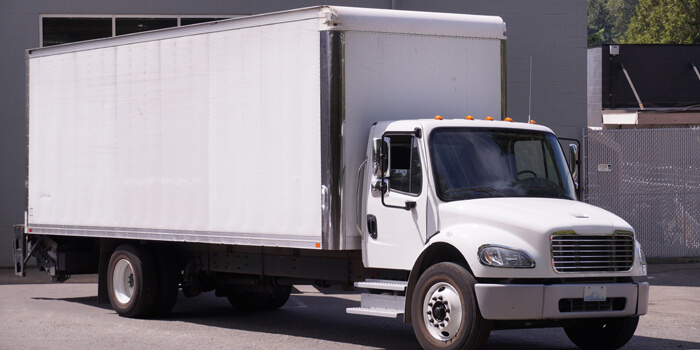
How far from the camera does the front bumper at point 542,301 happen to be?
30.9ft

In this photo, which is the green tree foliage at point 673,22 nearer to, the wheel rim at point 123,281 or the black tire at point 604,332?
the wheel rim at point 123,281

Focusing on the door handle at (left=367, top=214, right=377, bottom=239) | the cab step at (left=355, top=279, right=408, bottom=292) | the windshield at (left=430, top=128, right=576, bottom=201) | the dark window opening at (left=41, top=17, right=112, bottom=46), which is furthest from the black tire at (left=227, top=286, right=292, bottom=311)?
the dark window opening at (left=41, top=17, right=112, bottom=46)

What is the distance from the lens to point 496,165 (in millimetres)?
10719

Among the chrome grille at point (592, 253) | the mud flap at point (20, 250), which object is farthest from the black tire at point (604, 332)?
the mud flap at point (20, 250)

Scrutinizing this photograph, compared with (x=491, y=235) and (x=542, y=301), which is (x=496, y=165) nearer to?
(x=491, y=235)

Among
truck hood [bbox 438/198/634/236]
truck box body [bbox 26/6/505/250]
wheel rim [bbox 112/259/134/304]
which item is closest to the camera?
truck hood [bbox 438/198/634/236]

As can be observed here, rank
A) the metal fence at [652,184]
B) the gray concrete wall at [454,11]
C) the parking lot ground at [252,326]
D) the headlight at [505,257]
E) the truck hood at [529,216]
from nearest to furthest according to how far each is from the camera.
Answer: the headlight at [505,257]
the truck hood at [529,216]
the parking lot ground at [252,326]
the gray concrete wall at [454,11]
the metal fence at [652,184]

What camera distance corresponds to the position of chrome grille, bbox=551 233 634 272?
9617mm

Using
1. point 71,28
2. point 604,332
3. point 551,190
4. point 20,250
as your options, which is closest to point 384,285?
point 551,190

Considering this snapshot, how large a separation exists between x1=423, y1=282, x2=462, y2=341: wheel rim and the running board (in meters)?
0.51

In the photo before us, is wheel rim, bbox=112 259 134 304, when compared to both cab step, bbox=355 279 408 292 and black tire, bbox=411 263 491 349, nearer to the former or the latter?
cab step, bbox=355 279 408 292

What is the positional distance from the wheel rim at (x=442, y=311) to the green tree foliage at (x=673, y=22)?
5128 cm

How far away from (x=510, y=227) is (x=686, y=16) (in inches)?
2063

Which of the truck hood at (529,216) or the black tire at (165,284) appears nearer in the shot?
the truck hood at (529,216)
